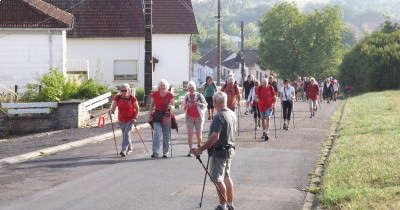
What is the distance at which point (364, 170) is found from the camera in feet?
40.5

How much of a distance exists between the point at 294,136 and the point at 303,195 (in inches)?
364

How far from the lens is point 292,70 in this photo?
90.8 m

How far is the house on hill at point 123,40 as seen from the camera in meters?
44.8

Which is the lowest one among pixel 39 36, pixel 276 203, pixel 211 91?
pixel 276 203

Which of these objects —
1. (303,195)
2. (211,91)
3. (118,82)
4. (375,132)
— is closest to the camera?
(303,195)

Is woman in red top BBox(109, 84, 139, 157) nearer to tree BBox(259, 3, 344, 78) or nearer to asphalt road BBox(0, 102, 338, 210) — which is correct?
asphalt road BBox(0, 102, 338, 210)

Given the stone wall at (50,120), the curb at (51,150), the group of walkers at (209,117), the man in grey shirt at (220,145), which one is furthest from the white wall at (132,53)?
the man in grey shirt at (220,145)

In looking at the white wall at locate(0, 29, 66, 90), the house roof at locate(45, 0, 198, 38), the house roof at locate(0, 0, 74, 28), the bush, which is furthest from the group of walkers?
the house roof at locate(45, 0, 198, 38)

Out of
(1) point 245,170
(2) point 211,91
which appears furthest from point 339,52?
(1) point 245,170

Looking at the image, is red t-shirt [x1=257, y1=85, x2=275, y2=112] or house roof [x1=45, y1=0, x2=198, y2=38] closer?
red t-shirt [x1=257, y1=85, x2=275, y2=112]

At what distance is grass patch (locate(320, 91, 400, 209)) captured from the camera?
983cm

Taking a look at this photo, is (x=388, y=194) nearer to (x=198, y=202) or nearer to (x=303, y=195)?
(x=303, y=195)

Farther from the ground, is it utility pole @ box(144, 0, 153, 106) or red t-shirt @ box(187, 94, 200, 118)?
utility pole @ box(144, 0, 153, 106)

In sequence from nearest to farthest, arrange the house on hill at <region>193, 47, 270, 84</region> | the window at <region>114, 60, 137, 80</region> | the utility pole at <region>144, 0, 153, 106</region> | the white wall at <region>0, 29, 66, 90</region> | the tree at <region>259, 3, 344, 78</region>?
1. the utility pole at <region>144, 0, 153, 106</region>
2. the white wall at <region>0, 29, 66, 90</region>
3. the window at <region>114, 60, 137, 80</region>
4. the tree at <region>259, 3, 344, 78</region>
5. the house on hill at <region>193, 47, 270, 84</region>
